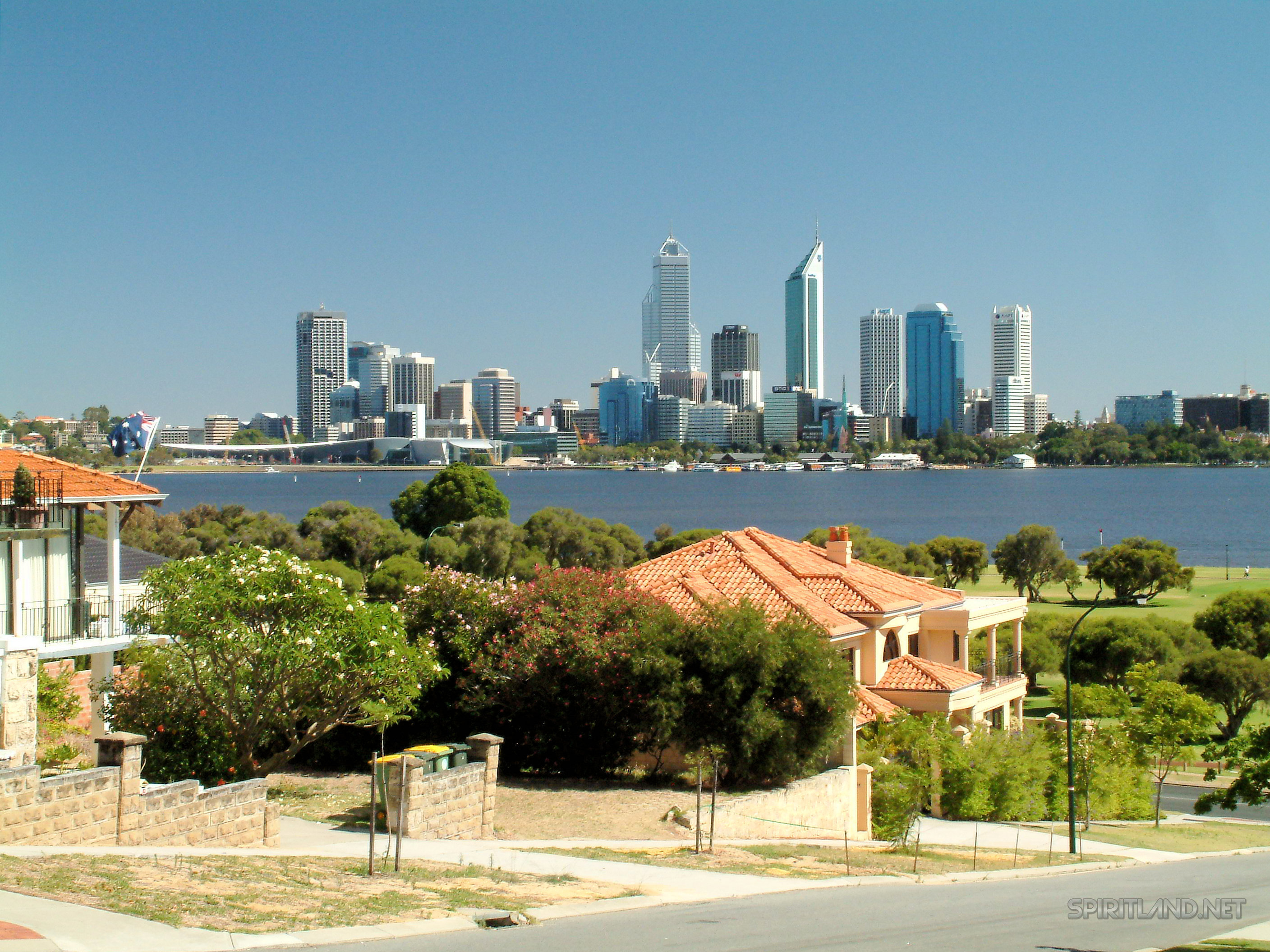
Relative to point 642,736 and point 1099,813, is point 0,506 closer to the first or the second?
point 642,736

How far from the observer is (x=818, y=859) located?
55.4 feet

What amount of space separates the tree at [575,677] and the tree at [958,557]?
2222 inches

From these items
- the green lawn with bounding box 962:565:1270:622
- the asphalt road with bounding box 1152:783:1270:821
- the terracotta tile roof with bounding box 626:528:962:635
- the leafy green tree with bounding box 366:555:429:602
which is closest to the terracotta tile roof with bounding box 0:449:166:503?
the terracotta tile roof with bounding box 626:528:962:635

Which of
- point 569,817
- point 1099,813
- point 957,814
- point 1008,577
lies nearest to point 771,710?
point 569,817

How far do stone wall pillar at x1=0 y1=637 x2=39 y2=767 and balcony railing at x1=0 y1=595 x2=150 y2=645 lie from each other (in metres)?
1.24

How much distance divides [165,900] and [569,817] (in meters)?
8.30

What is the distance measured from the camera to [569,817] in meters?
18.0

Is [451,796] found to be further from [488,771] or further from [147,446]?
[147,446]

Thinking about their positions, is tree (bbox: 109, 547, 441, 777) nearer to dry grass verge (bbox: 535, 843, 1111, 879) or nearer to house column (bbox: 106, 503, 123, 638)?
house column (bbox: 106, 503, 123, 638)

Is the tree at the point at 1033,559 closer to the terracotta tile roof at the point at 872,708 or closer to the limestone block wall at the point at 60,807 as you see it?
the terracotta tile roof at the point at 872,708

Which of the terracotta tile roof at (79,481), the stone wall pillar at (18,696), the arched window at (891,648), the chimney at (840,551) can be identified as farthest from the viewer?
the chimney at (840,551)

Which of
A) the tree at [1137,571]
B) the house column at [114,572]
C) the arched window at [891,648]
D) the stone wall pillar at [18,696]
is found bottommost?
the tree at [1137,571]

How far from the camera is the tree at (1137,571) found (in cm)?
7050

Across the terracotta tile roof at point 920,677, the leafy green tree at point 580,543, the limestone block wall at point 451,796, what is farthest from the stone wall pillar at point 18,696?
the leafy green tree at point 580,543
